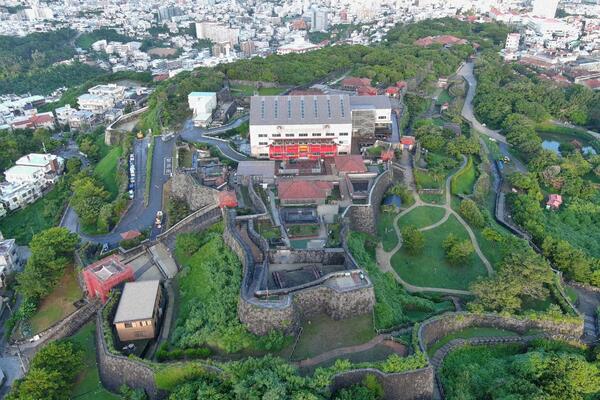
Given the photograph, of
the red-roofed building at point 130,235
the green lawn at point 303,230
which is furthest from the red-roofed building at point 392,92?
the red-roofed building at point 130,235

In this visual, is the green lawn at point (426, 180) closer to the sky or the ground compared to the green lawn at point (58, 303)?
closer to the sky

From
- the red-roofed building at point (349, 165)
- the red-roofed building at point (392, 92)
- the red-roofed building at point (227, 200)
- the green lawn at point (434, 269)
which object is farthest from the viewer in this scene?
the red-roofed building at point (392, 92)

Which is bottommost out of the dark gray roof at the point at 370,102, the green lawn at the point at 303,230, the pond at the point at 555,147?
the pond at the point at 555,147

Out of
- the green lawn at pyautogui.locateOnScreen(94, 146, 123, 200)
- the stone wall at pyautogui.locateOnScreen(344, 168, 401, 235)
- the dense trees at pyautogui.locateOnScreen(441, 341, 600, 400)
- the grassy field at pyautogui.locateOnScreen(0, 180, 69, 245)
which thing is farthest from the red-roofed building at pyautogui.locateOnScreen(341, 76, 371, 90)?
the dense trees at pyautogui.locateOnScreen(441, 341, 600, 400)

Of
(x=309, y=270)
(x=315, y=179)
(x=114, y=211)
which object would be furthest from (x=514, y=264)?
(x=114, y=211)

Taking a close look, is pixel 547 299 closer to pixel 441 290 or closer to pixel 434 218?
pixel 441 290

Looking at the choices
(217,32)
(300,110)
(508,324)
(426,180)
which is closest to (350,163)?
(300,110)

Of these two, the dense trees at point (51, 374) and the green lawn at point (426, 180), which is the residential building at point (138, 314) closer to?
the dense trees at point (51, 374)

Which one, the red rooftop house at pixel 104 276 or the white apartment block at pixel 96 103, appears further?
the white apartment block at pixel 96 103

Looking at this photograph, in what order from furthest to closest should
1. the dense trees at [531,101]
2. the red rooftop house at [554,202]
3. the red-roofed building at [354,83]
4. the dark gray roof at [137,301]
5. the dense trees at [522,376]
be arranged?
1. the dense trees at [531,101]
2. the red-roofed building at [354,83]
3. the red rooftop house at [554,202]
4. the dark gray roof at [137,301]
5. the dense trees at [522,376]
